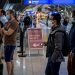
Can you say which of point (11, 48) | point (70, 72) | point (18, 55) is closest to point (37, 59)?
point (18, 55)

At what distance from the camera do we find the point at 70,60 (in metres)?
7.49

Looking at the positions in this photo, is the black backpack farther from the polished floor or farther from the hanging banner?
the hanging banner

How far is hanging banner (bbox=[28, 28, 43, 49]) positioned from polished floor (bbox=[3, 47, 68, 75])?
0.46m

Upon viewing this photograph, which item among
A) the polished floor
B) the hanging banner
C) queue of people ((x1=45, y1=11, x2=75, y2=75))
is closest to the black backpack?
queue of people ((x1=45, y1=11, x2=75, y2=75))

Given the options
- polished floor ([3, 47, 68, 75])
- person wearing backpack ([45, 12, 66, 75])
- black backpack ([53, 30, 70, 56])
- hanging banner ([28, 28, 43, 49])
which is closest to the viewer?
person wearing backpack ([45, 12, 66, 75])

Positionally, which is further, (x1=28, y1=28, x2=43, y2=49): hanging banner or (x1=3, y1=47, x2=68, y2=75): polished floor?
(x1=28, y1=28, x2=43, y2=49): hanging banner

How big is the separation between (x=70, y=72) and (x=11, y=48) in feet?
6.82

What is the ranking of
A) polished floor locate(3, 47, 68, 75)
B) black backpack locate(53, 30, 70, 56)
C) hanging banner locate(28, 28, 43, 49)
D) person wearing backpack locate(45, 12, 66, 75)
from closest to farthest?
person wearing backpack locate(45, 12, 66, 75)
black backpack locate(53, 30, 70, 56)
polished floor locate(3, 47, 68, 75)
hanging banner locate(28, 28, 43, 49)

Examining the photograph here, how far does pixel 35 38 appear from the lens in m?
14.5

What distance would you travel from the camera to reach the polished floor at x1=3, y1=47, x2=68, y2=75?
10.3 meters

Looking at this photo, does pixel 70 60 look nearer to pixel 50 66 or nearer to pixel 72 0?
pixel 50 66

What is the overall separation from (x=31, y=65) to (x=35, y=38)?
3.00m

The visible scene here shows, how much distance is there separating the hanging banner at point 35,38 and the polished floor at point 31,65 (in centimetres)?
46

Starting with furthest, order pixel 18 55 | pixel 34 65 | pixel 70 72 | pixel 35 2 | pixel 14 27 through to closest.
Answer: pixel 35 2 < pixel 18 55 < pixel 34 65 < pixel 14 27 < pixel 70 72
